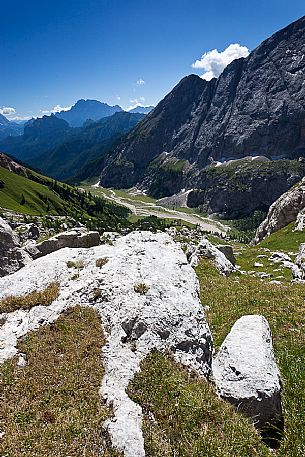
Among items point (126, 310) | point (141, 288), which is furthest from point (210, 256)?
point (126, 310)

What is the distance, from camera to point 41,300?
16656 mm

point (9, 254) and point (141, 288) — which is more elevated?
point (141, 288)

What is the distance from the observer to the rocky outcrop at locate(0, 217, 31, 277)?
3219 cm

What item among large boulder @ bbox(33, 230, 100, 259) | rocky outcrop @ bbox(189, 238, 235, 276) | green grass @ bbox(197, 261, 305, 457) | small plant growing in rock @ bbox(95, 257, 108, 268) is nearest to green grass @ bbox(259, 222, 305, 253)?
rocky outcrop @ bbox(189, 238, 235, 276)

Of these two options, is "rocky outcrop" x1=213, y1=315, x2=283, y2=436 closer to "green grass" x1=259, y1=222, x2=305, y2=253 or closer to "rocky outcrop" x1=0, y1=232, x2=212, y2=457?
"rocky outcrop" x1=0, y1=232, x2=212, y2=457

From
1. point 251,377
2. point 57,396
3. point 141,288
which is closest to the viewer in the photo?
point 57,396

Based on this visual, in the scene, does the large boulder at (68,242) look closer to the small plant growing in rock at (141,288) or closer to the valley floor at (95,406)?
the small plant growing in rock at (141,288)

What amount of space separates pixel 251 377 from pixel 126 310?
621cm

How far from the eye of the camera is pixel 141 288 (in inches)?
638

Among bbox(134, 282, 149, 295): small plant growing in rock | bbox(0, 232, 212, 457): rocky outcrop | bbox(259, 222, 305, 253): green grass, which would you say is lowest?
bbox(259, 222, 305, 253): green grass

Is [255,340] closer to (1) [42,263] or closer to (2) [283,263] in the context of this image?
(1) [42,263]

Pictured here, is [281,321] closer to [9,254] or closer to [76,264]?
[76,264]

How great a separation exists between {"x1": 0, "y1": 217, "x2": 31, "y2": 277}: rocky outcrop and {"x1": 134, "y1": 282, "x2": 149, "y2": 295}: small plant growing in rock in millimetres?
20731

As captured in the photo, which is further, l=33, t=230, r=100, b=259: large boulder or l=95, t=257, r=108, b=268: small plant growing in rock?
l=33, t=230, r=100, b=259: large boulder
